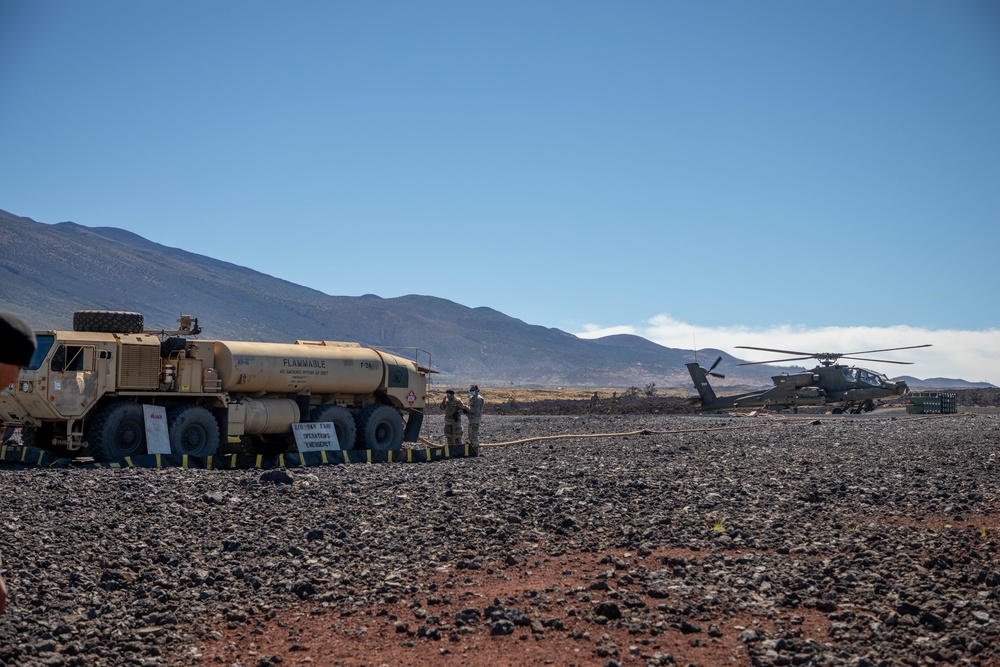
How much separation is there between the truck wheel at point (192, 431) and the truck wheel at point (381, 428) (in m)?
3.69

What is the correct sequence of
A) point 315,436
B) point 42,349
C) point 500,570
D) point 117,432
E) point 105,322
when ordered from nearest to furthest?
1. point 500,570
2. point 42,349
3. point 117,432
4. point 105,322
5. point 315,436

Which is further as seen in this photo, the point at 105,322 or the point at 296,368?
the point at 296,368

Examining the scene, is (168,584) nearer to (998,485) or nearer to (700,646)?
(700,646)

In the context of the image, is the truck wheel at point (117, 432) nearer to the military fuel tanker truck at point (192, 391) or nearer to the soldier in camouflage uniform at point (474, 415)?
the military fuel tanker truck at point (192, 391)

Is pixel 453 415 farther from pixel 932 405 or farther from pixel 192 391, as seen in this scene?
pixel 932 405

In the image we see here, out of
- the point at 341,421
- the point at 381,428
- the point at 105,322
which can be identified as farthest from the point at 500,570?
the point at 381,428

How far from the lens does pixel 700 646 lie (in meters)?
6.39

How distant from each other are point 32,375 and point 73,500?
550cm

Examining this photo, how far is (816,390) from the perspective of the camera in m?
42.7

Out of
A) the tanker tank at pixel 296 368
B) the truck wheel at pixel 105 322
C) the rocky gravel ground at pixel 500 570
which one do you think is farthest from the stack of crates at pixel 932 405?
the truck wheel at pixel 105 322

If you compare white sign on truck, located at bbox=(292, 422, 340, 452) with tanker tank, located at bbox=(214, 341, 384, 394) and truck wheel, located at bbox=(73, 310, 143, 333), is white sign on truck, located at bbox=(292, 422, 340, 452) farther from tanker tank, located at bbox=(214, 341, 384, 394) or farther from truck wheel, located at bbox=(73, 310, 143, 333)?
truck wheel, located at bbox=(73, 310, 143, 333)

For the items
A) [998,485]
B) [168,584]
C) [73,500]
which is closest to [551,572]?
[168,584]

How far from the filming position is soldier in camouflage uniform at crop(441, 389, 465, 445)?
2142 cm

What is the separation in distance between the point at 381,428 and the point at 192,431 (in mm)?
4823
